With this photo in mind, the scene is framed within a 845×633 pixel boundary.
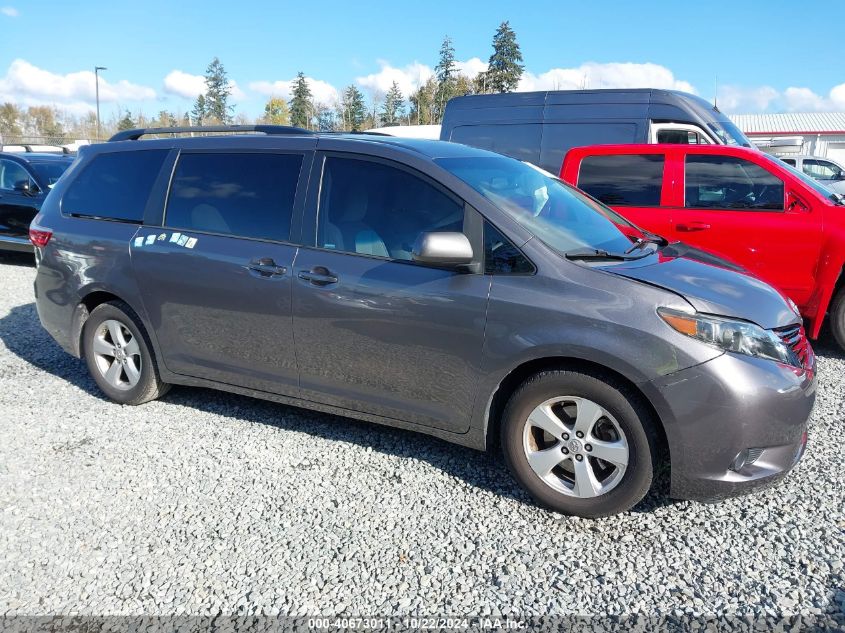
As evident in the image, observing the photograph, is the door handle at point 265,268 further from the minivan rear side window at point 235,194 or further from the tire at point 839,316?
the tire at point 839,316

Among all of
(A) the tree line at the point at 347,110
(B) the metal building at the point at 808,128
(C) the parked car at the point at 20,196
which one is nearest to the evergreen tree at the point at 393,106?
(A) the tree line at the point at 347,110

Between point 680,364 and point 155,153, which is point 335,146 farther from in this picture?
point 680,364

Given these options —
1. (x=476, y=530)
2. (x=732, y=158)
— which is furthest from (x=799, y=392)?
(x=732, y=158)

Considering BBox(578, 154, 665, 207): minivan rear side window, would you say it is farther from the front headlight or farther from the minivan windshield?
the front headlight

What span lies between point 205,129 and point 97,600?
10.5 feet

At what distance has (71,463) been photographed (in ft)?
12.4

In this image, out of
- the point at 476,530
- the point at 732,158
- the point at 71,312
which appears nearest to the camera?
the point at 476,530

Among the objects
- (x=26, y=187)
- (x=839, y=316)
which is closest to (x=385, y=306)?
(x=839, y=316)

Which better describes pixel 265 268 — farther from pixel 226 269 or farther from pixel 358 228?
pixel 358 228

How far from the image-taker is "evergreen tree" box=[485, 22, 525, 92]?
198ft

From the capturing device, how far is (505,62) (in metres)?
60.6

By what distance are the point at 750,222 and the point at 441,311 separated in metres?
3.94

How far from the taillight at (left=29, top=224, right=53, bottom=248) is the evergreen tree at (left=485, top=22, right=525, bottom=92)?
5945 cm

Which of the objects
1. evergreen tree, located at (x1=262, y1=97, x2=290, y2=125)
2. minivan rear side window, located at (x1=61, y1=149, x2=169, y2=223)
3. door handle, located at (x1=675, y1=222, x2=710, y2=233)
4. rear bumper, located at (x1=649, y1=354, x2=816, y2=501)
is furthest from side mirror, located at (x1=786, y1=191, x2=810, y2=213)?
evergreen tree, located at (x1=262, y1=97, x2=290, y2=125)
